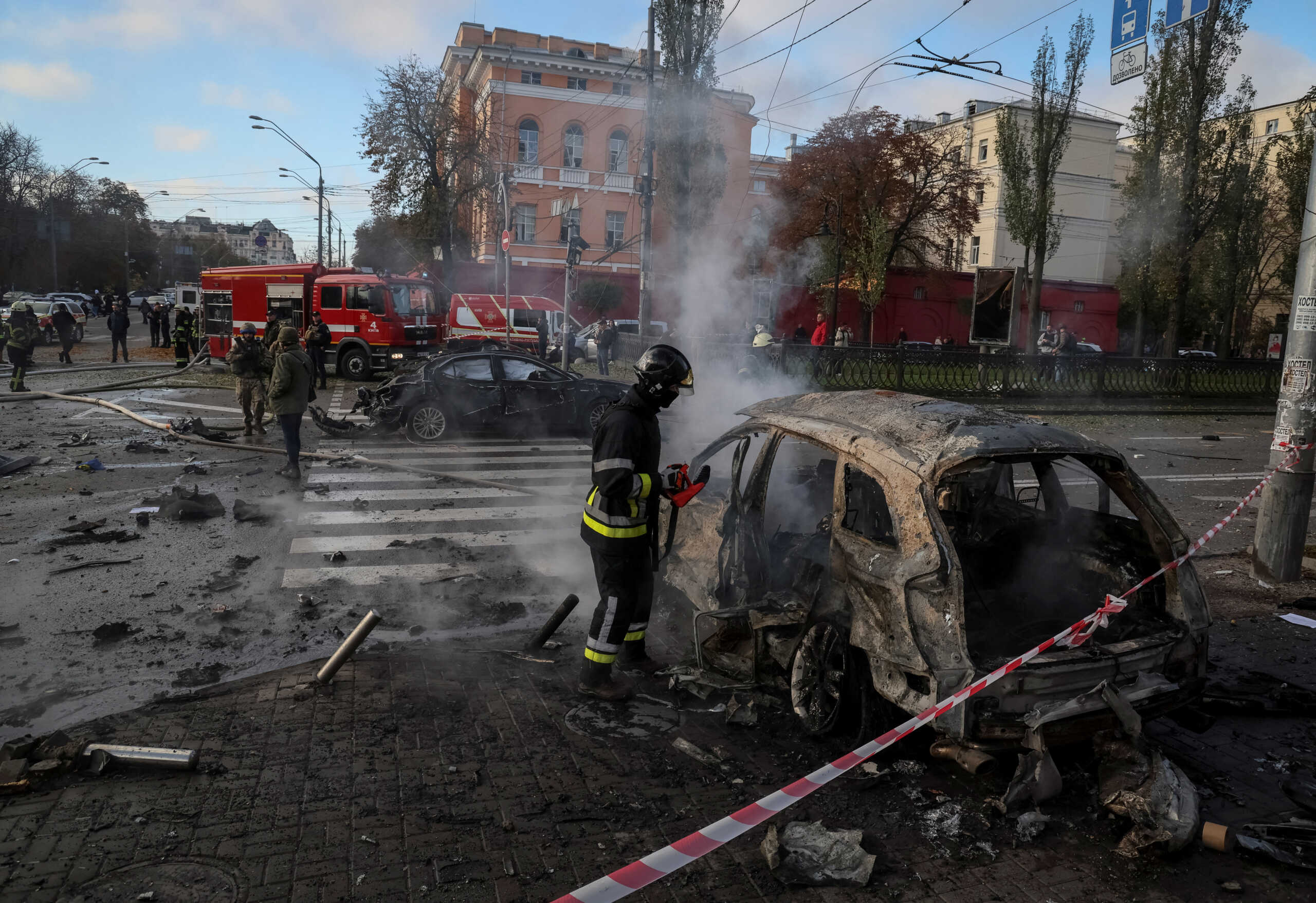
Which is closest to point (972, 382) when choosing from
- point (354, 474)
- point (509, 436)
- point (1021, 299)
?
point (509, 436)

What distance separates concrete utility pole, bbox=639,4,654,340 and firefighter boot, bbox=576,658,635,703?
17728 mm

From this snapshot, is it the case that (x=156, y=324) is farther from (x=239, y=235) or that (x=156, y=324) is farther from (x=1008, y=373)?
(x=239, y=235)

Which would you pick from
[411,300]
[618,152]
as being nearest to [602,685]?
[411,300]

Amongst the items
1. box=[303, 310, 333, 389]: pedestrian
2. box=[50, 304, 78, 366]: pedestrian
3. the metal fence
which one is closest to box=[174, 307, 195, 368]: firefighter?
box=[50, 304, 78, 366]: pedestrian

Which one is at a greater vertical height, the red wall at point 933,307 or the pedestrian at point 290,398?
the red wall at point 933,307

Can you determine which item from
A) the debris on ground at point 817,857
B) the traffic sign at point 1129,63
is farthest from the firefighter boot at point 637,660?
the traffic sign at point 1129,63

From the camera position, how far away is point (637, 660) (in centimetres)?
508

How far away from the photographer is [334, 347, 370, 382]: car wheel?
22734 mm

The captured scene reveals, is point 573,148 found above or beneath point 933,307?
above

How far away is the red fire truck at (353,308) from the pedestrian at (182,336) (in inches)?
88.9

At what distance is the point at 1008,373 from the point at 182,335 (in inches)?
929

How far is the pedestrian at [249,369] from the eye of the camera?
42.9 ft

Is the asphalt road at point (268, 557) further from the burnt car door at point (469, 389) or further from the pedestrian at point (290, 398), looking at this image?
the burnt car door at point (469, 389)

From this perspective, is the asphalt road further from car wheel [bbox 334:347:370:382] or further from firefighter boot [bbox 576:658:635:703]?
car wheel [bbox 334:347:370:382]
